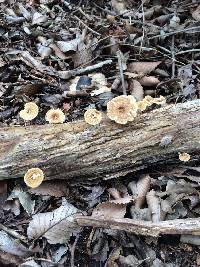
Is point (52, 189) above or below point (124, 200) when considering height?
above

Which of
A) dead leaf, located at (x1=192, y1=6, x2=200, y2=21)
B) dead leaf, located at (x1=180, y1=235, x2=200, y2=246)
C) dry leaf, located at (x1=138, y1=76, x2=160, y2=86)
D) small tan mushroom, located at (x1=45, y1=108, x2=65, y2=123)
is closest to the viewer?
dead leaf, located at (x1=180, y1=235, x2=200, y2=246)

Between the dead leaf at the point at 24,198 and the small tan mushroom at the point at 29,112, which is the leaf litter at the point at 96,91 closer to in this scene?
the dead leaf at the point at 24,198

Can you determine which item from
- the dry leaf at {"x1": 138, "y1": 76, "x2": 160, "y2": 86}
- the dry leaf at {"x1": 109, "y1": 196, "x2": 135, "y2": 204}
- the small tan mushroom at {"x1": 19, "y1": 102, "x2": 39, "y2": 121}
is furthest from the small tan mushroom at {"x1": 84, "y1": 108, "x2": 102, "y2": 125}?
the dry leaf at {"x1": 138, "y1": 76, "x2": 160, "y2": 86}

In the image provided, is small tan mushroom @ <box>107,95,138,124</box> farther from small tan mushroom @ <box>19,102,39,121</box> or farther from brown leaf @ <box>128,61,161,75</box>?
brown leaf @ <box>128,61,161,75</box>

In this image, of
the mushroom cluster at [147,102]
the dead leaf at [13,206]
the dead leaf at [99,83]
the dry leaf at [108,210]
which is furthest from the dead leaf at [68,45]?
the dry leaf at [108,210]

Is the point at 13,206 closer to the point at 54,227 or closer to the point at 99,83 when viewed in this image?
the point at 54,227

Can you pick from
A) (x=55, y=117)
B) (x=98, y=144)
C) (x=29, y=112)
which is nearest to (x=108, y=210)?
(x=98, y=144)
